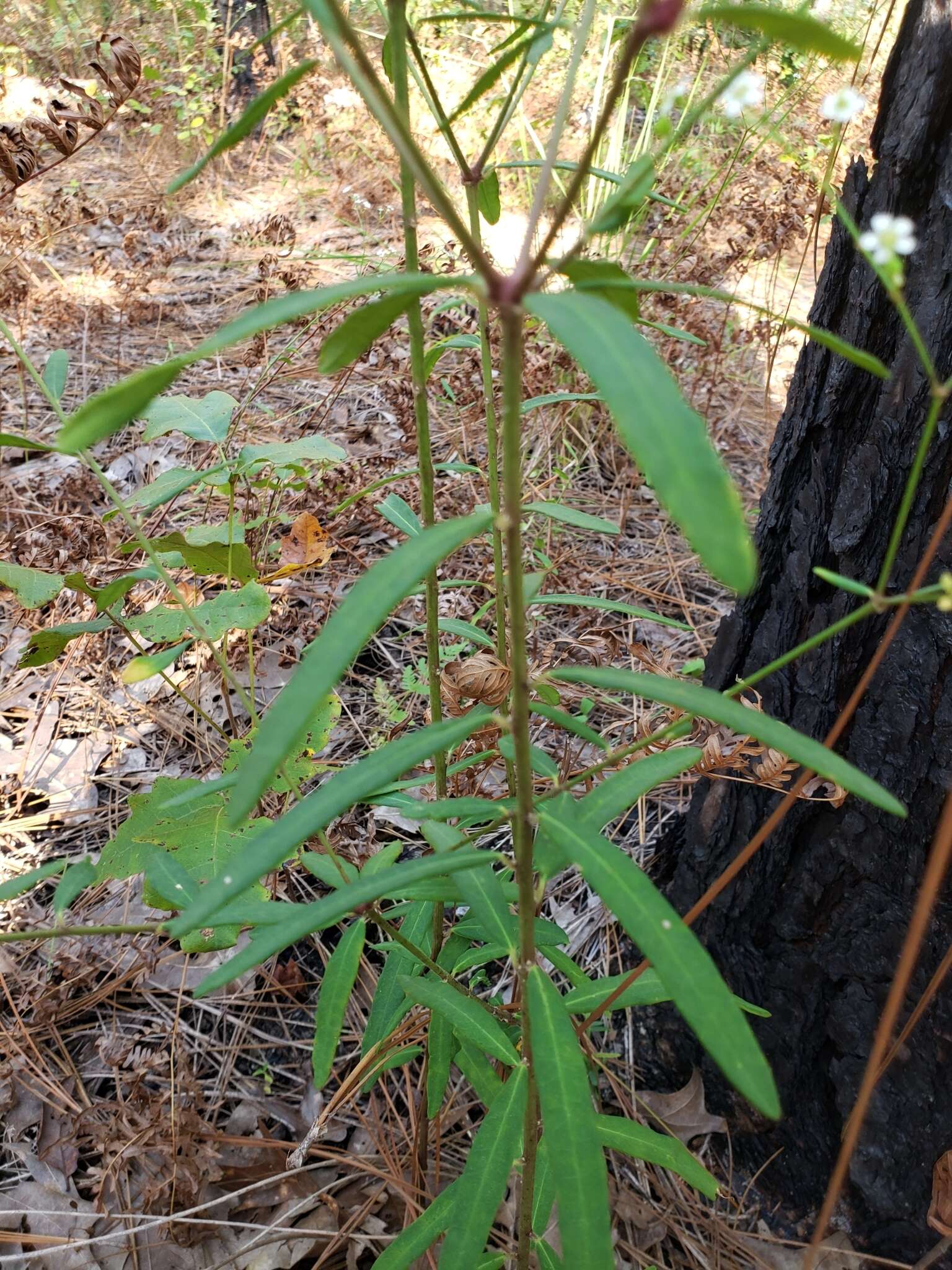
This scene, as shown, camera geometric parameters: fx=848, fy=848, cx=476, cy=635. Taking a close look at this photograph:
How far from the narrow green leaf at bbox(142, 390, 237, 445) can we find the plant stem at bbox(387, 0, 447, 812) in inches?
28.6

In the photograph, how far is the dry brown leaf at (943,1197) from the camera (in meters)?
1.04

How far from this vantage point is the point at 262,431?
292 cm

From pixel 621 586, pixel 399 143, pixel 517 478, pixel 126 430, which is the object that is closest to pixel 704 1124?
pixel 621 586

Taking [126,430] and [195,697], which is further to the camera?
[126,430]

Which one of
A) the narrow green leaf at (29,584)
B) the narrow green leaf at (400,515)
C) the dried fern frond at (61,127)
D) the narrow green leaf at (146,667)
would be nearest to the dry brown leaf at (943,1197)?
the narrow green leaf at (400,515)

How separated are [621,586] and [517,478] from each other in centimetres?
189

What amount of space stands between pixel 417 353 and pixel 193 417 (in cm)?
85

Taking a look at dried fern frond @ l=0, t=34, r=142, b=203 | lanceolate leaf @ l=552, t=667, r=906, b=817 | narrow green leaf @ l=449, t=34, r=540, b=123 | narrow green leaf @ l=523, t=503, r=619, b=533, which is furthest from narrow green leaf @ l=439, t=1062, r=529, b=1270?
dried fern frond @ l=0, t=34, r=142, b=203

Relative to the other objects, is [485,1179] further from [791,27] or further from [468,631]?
[791,27]

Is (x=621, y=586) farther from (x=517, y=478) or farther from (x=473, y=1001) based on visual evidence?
(x=517, y=478)

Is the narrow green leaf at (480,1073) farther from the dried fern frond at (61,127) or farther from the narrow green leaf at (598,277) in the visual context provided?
the dried fern frond at (61,127)

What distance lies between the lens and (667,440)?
1.40 ft

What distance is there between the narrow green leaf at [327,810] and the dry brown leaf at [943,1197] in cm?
85

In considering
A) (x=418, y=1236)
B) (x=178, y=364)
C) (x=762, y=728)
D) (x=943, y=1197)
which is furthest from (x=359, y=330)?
(x=943, y=1197)
